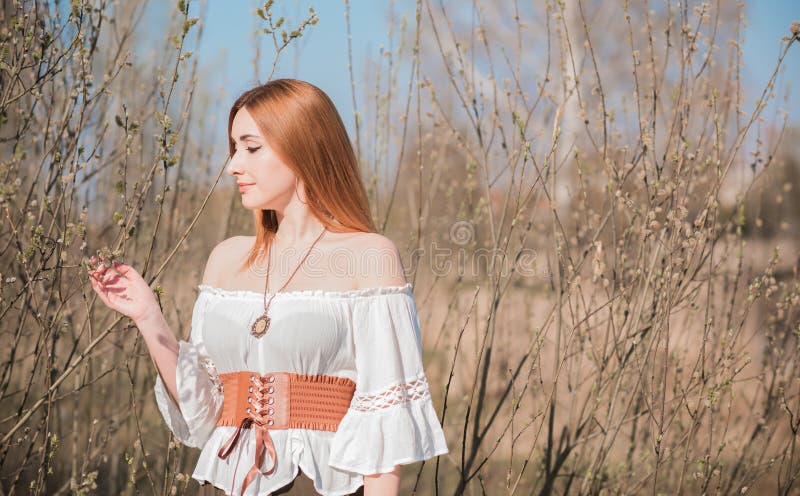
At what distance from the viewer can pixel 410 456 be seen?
5.07ft

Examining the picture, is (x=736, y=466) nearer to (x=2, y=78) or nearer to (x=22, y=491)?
(x=2, y=78)

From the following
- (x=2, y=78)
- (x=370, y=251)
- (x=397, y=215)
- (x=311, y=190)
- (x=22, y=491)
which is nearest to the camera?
(x=370, y=251)

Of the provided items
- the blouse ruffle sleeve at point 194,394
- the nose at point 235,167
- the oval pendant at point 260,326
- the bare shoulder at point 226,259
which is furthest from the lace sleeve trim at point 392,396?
the nose at point 235,167

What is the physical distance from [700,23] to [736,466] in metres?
1.60

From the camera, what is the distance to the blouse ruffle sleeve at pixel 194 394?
1730 mm

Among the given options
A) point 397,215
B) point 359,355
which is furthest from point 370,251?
point 397,215

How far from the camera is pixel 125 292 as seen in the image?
5.65 feet

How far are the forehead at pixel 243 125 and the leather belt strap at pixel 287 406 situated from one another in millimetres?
548

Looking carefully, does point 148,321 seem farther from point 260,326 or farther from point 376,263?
point 376,263

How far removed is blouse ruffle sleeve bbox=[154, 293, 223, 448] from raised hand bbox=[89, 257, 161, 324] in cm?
11

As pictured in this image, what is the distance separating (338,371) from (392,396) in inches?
6.0

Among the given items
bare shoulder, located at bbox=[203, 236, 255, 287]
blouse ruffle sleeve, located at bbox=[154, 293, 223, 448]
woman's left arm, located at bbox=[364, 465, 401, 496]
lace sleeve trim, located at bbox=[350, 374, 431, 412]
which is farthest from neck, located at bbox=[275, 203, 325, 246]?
woman's left arm, located at bbox=[364, 465, 401, 496]

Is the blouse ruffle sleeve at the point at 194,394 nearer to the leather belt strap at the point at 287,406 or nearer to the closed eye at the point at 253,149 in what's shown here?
the leather belt strap at the point at 287,406

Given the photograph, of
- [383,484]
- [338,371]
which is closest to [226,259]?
[338,371]
